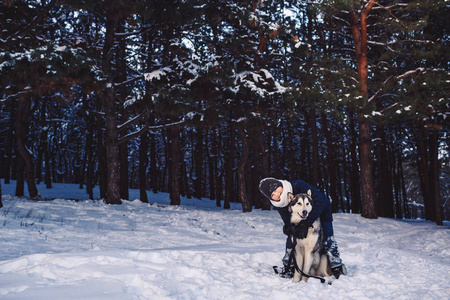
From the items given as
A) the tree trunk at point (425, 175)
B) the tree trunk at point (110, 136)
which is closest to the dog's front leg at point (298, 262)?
the tree trunk at point (110, 136)

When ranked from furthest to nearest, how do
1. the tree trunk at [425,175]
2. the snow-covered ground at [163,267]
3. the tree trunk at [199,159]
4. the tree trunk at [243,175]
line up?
the tree trunk at [199,159]
the tree trunk at [425,175]
the tree trunk at [243,175]
the snow-covered ground at [163,267]

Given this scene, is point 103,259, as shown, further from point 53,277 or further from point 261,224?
point 261,224

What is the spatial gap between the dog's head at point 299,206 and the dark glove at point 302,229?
0.05 m

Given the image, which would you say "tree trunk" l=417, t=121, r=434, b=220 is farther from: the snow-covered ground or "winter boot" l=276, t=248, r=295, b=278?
"winter boot" l=276, t=248, r=295, b=278

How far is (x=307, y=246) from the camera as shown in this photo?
4824 millimetres

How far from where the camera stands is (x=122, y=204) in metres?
14.2

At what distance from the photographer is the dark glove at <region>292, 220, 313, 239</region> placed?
4.67 m

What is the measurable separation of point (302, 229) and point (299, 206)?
30cm

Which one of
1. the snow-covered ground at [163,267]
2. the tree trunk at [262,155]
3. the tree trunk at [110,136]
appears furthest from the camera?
the tree trunk at [262,155]

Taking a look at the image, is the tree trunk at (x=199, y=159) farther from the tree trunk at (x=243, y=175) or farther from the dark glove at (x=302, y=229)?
the dark glove at (x=302, y=229)

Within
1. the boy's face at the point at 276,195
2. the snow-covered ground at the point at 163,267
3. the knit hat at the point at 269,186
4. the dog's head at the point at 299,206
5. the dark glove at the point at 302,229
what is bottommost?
the snow-covered ground at the point at 163,267

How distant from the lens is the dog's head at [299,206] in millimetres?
4648

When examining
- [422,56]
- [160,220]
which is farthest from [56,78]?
[422,56]

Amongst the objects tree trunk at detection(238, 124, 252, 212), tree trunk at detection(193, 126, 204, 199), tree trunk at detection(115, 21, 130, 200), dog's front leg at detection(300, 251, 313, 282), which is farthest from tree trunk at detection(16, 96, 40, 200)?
dog's front leg at detection(300, 251, 313, 282)
